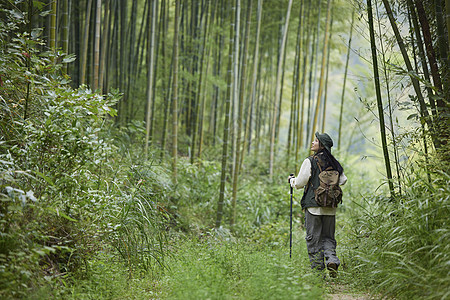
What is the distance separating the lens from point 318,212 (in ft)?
12.4

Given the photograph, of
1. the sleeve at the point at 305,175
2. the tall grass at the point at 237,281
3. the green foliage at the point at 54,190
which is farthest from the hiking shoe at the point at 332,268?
the green foliage at the point at 54,190

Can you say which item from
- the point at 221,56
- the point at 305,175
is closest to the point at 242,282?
the point at 305,175

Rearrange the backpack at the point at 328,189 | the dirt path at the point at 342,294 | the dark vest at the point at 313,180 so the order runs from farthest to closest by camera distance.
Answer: the dark vest at the point at 313,180
the backpack at the point at 328,189
the dirt path at the point at 342,294

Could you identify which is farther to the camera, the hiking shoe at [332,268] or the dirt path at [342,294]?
the hiking shoe at [332,268]

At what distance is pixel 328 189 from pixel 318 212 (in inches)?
9.2

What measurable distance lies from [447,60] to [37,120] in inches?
125

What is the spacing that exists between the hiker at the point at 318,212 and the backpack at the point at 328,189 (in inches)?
1.3

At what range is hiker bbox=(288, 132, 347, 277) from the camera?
12.4ft

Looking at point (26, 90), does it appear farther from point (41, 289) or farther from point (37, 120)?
point (41, 289)

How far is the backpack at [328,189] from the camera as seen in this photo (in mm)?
3707

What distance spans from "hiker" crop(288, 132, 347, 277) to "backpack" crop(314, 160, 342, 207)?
0.11 feet

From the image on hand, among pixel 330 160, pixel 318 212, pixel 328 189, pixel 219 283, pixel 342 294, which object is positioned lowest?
pixel 342 294

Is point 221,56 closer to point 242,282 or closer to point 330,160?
point 330,160

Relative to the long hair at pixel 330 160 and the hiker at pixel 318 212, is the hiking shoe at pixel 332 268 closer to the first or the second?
the hiker at pixel 318 212
